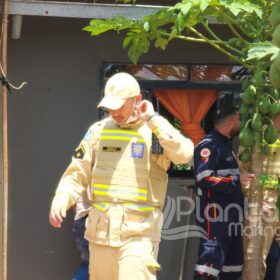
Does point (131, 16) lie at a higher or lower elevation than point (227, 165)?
higher

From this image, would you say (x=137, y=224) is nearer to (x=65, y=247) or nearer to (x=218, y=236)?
(x=218, y=236)

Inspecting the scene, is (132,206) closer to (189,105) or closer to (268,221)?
(268,221)

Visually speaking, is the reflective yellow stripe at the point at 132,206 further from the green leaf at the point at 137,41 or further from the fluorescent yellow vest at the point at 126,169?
the green leaf at the point at 137,41

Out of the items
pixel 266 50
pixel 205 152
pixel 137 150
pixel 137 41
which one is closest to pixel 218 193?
pixel 205 152

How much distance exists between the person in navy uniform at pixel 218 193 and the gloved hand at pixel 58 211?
5.87ft

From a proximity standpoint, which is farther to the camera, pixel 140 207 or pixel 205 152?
pixel 205 152

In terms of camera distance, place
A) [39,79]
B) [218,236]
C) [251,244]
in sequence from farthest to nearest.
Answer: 1. [39,79]
2. [218,236]
3. [251,244]

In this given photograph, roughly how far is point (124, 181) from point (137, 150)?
8.4 inches

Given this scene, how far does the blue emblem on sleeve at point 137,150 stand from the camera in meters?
4.34

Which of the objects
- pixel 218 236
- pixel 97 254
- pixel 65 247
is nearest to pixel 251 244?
pixel 218 236

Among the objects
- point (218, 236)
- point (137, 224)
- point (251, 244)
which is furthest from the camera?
point (218, 236)

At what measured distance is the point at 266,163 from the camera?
6.05 m

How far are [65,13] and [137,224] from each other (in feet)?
6.73

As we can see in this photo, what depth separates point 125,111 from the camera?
426 centimetres
